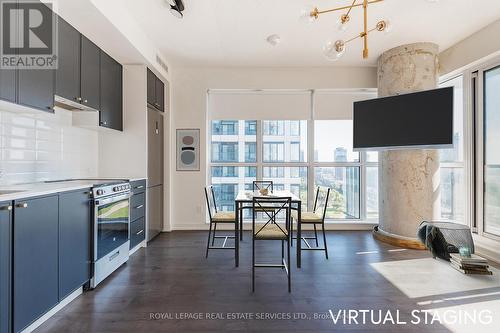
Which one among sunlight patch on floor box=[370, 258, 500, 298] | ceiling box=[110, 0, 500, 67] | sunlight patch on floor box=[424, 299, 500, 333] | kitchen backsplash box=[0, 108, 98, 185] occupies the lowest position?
sunlight patch on floor box=[424, 299, 500, 333]

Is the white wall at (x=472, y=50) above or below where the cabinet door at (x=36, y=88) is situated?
above

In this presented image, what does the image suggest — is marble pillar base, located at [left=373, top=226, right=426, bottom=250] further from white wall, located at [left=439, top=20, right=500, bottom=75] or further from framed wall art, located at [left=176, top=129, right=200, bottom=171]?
framed wall art, located at [left=176, top=129, right=200, bottom=171]

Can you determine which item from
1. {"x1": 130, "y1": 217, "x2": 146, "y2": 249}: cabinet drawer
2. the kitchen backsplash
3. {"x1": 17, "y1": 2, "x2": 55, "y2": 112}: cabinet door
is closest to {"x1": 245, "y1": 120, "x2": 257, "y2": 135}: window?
{"x1": 130, "y1": 217, "x2": 146, "y2": 249}: cabinet drawer

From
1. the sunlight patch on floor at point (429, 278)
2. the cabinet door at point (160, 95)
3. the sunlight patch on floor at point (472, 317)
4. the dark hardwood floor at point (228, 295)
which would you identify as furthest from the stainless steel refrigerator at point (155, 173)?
the sunlight patch on floor at point (472, 317)

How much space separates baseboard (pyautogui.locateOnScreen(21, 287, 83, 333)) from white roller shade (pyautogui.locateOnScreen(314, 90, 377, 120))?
4.07 metres

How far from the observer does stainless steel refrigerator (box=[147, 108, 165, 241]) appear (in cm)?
367

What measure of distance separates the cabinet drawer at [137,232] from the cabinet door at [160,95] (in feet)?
5.86

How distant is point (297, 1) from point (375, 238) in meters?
3.47

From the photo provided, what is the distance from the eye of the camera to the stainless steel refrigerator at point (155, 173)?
3.67m

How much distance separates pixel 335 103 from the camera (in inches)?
177

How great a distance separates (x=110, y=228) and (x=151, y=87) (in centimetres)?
211

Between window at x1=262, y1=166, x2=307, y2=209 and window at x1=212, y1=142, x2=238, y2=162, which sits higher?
window at x1=212, y1=142, x2=238, y2=162

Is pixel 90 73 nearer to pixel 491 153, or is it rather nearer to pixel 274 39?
pixel 274 39

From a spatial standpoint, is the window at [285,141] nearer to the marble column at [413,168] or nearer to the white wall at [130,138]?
the marble column at [413,168]
